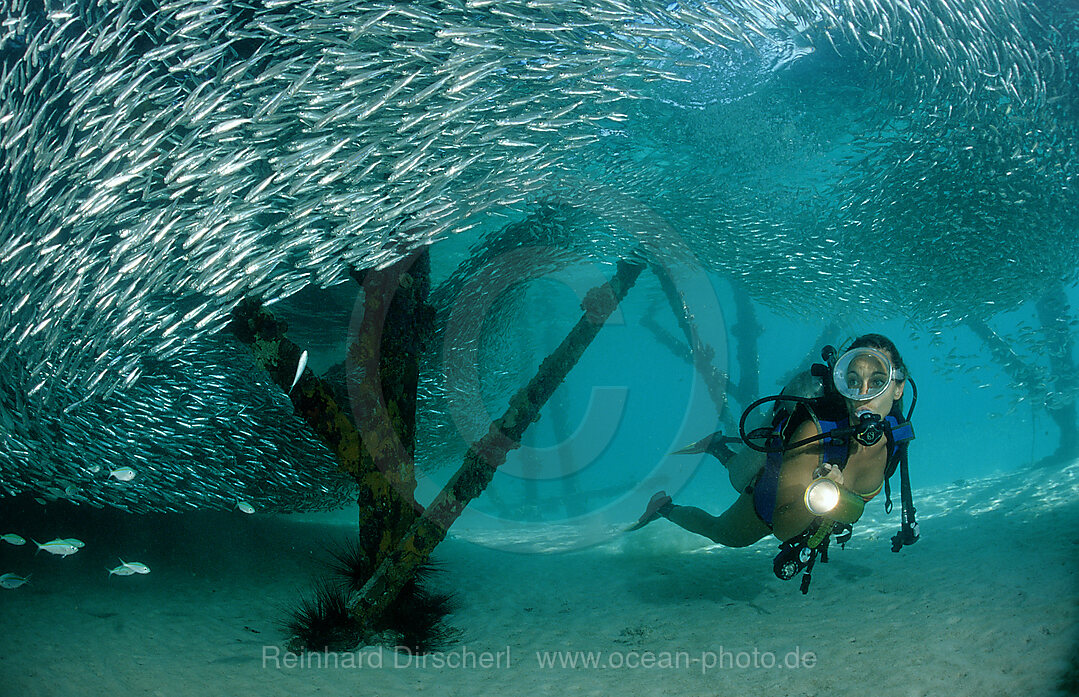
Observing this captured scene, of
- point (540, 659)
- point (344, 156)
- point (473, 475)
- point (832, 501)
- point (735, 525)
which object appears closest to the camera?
point (832, 501)

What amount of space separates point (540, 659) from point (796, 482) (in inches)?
97.4

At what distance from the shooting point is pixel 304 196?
455cm

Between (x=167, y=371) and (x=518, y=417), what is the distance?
410 centimetres

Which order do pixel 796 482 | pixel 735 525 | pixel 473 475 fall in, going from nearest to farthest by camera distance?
pixel 796 482 → pixel 735 525 → pixel 473 475

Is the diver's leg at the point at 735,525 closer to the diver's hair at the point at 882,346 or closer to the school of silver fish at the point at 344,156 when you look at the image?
the diver's hair at the point at 882,346

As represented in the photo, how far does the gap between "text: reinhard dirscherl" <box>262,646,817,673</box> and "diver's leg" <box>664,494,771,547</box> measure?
1051 mm

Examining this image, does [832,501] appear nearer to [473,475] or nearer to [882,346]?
[882,346]

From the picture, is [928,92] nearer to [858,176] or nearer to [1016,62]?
[1016,62]

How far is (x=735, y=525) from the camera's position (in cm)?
461

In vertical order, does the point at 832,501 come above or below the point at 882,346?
below

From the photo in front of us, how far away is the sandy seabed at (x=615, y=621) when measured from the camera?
3242 mm

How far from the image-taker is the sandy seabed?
3242 mm

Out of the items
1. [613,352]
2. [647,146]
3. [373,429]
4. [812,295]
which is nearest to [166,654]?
[373,429]

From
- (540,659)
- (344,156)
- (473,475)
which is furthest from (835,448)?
(344,156)
